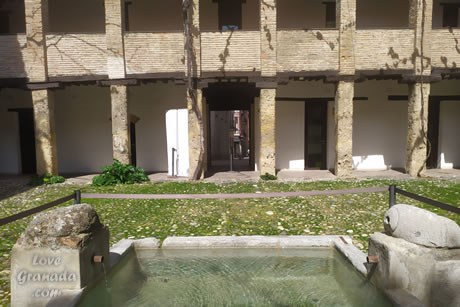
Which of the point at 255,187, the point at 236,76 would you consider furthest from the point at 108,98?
the point at 255,187

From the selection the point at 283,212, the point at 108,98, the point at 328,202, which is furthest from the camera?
the point at 108,98

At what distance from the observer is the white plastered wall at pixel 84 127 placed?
44.1 ft

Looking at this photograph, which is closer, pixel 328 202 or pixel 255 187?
pixel 328 202

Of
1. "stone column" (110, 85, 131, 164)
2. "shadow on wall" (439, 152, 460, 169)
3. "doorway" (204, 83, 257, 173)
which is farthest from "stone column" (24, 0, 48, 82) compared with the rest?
"shadow on wall" (439, 152, 460, 169)

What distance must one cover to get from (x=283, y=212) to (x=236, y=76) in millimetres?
6090

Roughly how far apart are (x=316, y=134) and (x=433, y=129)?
5.51 m

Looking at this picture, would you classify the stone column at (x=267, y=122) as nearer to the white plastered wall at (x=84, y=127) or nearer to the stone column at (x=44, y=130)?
the white plastered wall at (x=84, y=127)

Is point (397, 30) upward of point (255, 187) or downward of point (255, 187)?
upward

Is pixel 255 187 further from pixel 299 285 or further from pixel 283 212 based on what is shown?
pixel 299 285

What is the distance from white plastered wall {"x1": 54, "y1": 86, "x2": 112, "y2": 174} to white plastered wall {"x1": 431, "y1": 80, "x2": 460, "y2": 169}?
15.2 metres

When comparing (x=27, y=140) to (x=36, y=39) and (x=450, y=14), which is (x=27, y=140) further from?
(x=450, y=14)

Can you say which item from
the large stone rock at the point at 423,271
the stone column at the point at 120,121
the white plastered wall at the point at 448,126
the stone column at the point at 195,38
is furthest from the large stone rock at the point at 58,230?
the white plastered wall at the point at 448,126

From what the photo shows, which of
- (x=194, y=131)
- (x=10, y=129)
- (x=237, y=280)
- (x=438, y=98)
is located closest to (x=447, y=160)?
(x=438, y=98)

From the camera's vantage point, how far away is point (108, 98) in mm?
13469
